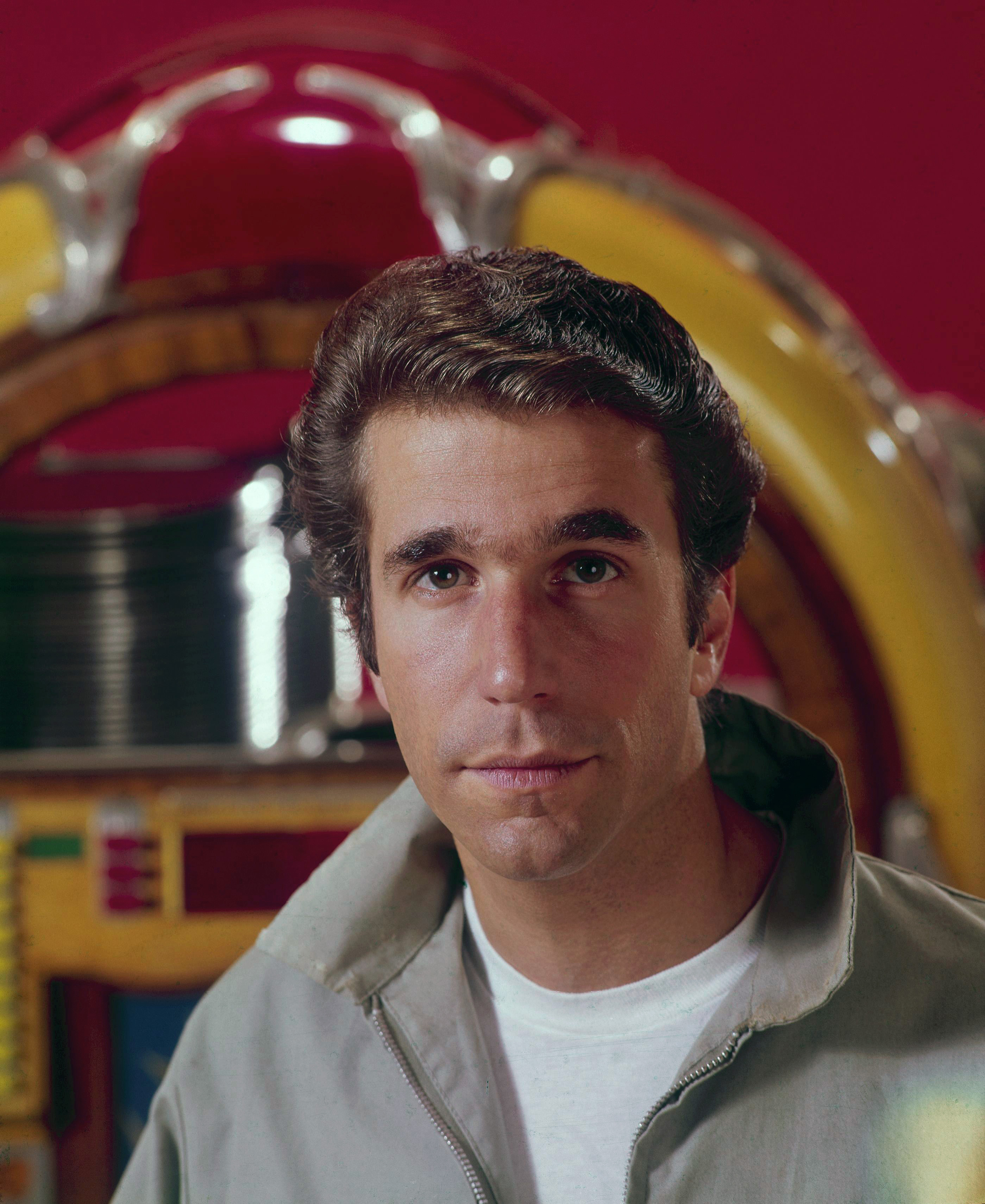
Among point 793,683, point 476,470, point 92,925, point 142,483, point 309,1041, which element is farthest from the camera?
point 142,483

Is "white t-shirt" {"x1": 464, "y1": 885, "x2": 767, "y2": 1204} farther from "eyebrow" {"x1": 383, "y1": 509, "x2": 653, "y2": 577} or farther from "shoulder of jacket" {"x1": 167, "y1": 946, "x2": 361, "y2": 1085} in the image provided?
"eyebrow" {"x1": 383, "y1": 509, "x2": 653, "y2": 577}

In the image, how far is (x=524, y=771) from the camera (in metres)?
0.42

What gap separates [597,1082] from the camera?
1.65 ft

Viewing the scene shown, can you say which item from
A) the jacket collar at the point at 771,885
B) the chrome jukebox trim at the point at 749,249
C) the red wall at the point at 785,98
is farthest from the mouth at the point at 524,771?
the chrome jukebox trim at the point at 749,249

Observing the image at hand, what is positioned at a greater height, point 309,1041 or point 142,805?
point 142,805

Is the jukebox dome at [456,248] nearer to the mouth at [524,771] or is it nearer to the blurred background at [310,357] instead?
the blurred background at [310,357]

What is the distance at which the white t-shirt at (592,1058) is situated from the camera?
0.49m

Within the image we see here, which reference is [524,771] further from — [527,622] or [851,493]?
[851,493]

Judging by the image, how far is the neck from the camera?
508mm

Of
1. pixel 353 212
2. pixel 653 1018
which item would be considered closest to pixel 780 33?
pixel 353 212

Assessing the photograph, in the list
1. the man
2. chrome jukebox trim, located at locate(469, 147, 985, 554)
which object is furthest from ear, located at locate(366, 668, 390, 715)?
chrome jukebox trim, located at locate(469, 147, 985, 554)

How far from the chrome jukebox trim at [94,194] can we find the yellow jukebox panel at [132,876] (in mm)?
396

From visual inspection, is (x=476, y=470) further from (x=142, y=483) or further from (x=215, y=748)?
(x=142, y=483)

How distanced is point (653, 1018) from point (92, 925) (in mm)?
651
